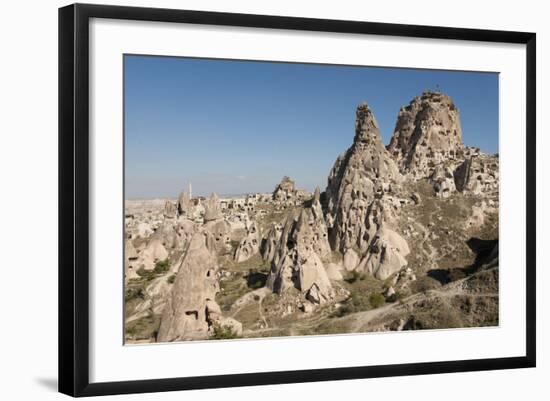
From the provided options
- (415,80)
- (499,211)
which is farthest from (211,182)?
(499,211)

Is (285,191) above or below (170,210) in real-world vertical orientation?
above

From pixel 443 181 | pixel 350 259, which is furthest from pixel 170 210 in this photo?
pixel 443 181

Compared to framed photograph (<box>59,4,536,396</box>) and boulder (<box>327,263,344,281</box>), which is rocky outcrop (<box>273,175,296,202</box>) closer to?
framed photograph (<box>59,4,536,396</box>)

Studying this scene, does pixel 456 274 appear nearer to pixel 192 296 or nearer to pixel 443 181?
pixel 443 181

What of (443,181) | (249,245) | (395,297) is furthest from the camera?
(443,181)

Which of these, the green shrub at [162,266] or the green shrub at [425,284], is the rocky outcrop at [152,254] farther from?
the green shrub at [425,284]

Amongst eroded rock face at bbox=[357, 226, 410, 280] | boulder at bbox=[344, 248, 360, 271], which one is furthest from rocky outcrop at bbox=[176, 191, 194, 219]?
eroded rock face at bbox=[357, 226, 410, 280]

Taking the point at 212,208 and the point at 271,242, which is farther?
the point at 271,242
